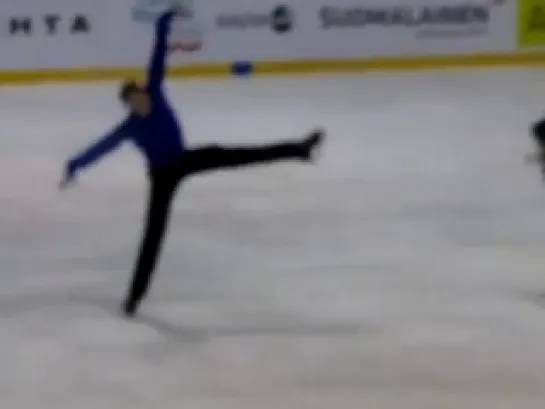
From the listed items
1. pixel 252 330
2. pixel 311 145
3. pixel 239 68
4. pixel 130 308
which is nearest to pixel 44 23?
pixel 239 68

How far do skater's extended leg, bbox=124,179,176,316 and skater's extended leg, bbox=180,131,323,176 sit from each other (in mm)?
57

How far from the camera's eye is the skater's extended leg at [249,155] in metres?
1.67

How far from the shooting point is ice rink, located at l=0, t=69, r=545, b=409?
1.69 metres

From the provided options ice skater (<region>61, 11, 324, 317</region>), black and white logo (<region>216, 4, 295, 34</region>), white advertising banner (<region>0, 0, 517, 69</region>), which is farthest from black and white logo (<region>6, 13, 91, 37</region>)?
ice skater (<region>61, 11, 324, 317</region>)

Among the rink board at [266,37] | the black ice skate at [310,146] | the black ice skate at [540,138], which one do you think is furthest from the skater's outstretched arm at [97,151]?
the rink board at [266,37]

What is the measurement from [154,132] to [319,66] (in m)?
2.14

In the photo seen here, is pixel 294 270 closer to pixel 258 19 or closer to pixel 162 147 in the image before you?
pixel 162 147

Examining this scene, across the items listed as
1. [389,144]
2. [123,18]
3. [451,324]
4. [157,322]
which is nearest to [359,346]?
[451,324]

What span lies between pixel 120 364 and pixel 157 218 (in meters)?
0.20

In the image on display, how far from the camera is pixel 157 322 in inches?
74.4

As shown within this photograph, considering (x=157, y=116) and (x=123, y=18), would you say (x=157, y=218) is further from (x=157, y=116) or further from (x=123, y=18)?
(x=123, y=18)

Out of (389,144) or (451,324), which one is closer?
(451,324)

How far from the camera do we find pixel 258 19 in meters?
3.74

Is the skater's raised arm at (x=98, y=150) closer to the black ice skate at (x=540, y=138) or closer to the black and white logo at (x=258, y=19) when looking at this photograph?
the black ice skate at (x=540, y=138)
